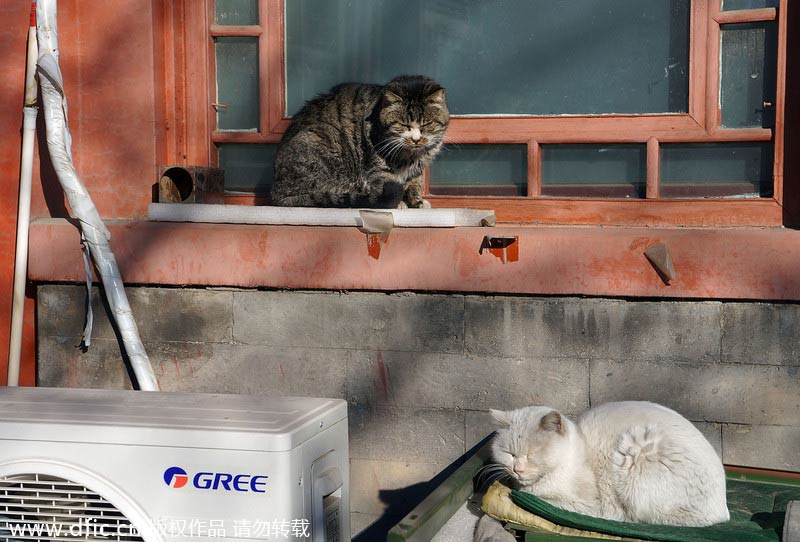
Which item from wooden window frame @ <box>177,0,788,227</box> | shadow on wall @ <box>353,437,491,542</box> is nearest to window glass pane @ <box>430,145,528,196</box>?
wooden window frame @ <box>177,0,788,227</box>

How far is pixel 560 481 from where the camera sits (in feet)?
8.73

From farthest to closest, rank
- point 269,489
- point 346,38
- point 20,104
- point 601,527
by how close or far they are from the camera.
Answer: point 346,38 < point 20,104 < point 601,527 < point 269,489

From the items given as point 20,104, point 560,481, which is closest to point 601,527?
point 560,481

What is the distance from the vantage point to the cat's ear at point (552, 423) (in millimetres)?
2609

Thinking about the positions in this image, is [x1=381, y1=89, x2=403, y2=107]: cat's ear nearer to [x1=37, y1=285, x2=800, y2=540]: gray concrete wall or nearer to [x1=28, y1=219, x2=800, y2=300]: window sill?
[x1=28, y1=219, x2=800, y2=300]: window sill

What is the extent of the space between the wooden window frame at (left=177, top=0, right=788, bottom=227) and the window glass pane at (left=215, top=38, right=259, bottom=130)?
1.7 inches

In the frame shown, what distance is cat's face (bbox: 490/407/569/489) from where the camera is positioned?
2637mm

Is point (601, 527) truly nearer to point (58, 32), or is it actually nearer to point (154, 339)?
point (154, 339)

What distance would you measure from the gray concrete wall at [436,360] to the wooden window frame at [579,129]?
0.52 meters

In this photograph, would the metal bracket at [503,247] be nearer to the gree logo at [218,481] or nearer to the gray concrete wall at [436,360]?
the gray concrete wall at [436,360]

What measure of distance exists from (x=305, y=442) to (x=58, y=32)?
2.36 meters

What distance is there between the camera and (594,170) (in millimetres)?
3607

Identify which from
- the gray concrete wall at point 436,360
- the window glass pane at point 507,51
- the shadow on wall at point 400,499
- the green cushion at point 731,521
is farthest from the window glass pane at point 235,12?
the green cushion at point 731,521

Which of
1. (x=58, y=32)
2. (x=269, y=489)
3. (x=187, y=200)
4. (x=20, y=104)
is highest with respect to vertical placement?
(x=58, y=32)
